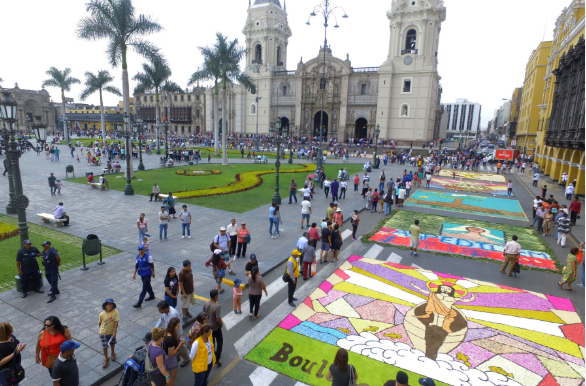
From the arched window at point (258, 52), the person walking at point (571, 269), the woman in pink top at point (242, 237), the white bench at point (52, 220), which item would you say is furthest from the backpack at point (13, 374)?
the arched window at point (258, 52)

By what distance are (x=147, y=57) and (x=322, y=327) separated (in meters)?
23.7

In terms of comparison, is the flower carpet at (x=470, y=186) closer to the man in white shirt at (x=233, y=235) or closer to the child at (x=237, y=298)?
the man in white shirt at (x=233, y=235)

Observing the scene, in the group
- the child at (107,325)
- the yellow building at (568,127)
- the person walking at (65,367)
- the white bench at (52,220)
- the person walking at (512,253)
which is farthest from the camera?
the yellow building at (568,127)

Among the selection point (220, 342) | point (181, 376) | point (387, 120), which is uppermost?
point (387, 120)

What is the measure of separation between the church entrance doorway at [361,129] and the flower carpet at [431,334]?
5694 cm

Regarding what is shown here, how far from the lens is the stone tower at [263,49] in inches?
2685

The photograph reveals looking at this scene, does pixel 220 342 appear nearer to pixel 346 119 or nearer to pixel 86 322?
pixel 86 322

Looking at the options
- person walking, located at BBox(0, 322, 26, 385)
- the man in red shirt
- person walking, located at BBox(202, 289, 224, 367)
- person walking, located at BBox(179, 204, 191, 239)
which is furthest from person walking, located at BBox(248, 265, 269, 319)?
the man in red shirt

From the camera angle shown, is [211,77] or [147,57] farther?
[211,77]

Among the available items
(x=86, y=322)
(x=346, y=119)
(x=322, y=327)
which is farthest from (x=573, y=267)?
(x=346, y=119)

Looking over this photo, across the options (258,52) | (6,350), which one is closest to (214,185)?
(6,350)

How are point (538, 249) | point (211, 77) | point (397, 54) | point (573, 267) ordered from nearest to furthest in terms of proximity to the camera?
point (573, 267) → point (538, 249) → point (211, 77) → point (397, 54)

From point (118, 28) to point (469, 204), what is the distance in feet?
83.8

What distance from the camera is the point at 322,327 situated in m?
7.47
